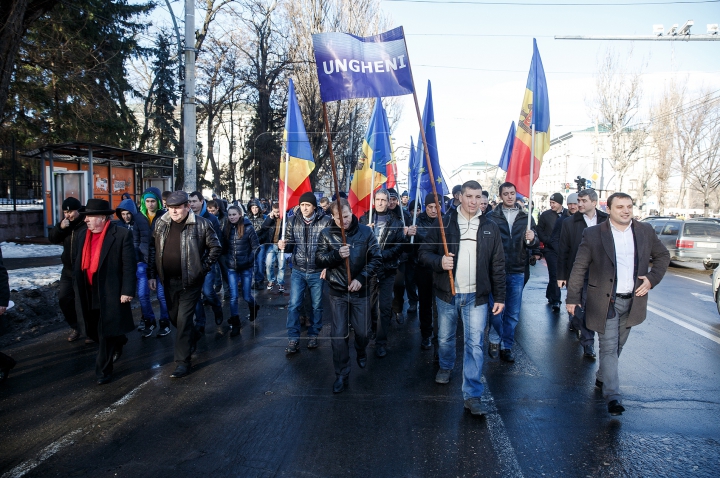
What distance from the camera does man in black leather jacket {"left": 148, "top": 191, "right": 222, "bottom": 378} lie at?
5.55 metres

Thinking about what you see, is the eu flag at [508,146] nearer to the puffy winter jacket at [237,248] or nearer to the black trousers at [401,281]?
the black trousers at [401,281]

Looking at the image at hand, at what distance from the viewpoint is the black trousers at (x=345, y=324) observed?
5.04 meters

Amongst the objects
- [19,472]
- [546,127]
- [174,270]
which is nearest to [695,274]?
[546,127]

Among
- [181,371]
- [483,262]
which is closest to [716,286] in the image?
[483,262]

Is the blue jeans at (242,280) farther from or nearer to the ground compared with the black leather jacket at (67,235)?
nearer to the ground

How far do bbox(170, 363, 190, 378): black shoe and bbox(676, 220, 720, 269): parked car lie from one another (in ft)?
53.3

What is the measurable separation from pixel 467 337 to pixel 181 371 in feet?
9.96

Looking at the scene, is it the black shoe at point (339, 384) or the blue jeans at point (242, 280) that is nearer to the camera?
the black shoe at point (339, 384)

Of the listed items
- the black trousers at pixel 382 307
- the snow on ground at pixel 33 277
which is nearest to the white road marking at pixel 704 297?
the black trousers at pixel 382 307

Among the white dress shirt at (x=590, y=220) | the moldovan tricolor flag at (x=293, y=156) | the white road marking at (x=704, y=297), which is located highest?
the moldovan tricolor flag at (x=293, y=156)

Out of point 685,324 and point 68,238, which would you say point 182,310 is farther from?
point 685,324

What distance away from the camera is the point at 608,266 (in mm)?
4520

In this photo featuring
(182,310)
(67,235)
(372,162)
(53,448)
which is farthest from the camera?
(372,162)

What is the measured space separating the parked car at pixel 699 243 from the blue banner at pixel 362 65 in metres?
15.1
